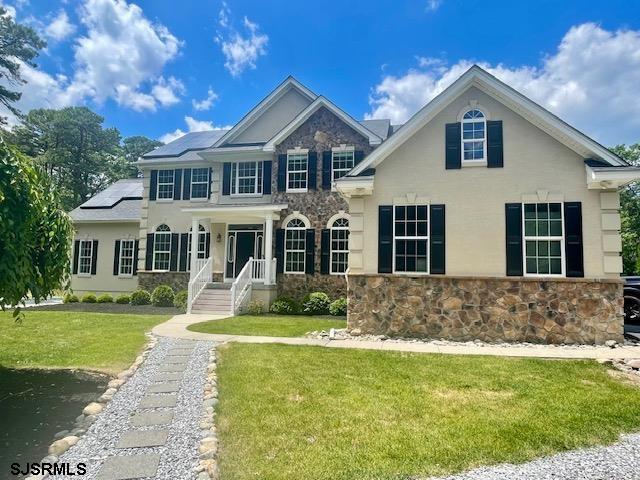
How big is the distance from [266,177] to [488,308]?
1152cm

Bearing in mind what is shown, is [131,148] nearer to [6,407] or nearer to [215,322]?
[215,322]

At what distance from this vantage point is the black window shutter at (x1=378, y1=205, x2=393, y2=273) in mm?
11219

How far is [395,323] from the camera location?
1102 cm

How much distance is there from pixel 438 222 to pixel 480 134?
9.00 feet

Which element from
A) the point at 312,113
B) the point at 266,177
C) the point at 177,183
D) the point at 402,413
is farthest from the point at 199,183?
the point at 402,413

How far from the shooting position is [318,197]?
57.3 feet

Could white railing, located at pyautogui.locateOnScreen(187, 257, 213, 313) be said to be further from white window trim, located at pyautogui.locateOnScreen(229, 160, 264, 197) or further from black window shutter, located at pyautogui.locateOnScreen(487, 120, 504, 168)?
black window shutter, located at pyautogui.locateOnScreen(487, 120, 504, 168)

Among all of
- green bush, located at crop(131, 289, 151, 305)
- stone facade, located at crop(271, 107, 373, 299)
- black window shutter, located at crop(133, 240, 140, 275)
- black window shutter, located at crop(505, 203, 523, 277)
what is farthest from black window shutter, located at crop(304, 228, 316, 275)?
black window shutter, located at crop(133, 240, 140, 275)

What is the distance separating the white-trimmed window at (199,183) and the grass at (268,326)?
8327 mm

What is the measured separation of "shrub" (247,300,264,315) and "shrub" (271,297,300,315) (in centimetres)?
46

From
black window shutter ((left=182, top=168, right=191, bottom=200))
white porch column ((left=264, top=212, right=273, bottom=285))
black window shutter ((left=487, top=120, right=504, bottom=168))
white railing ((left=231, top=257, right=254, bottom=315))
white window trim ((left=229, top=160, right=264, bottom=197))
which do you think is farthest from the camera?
black window shutter ((left=182, top=168, right=191, bottom=200))

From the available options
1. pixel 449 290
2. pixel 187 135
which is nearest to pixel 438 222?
pixel 449 290

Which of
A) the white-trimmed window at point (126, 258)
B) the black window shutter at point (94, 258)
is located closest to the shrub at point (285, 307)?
the white-trimmed window at point (126, 258)

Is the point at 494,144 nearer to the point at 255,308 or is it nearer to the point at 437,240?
the point at 437,240
